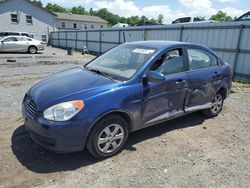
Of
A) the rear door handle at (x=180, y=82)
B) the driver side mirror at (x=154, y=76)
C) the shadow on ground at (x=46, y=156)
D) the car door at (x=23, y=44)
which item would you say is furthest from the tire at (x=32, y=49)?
the driver side mirror at (x=154, y=76)

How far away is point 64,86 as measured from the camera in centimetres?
342

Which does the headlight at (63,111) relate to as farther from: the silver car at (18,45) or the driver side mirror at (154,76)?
the silver car at (18,45)

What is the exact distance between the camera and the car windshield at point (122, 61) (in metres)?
3.72

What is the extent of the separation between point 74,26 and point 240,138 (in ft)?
165

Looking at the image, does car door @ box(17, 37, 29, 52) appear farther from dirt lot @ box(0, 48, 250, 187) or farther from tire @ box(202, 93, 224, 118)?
tire @ box(202, 93, 224, 118)

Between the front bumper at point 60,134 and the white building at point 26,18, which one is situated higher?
the white building at point 26,18

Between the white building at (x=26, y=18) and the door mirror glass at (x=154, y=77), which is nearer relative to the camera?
the door mirror glass at (x=154, y=77)

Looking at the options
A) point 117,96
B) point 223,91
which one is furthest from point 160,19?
point 117,96

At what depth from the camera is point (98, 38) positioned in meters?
20.3

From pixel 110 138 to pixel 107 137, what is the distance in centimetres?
6

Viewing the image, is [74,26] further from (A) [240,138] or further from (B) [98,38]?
(A) [240,138]

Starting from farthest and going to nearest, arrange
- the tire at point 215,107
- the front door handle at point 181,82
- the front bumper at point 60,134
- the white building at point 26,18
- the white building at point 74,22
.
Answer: the white building at point 74,22, the white building at point 26,18, the tire at point 215,107, the front door handle at point 181,82, the front bumper at point 60,134

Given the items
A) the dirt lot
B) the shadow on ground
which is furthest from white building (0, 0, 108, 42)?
the shadow on ground

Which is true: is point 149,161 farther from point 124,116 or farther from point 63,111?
point 63,111
